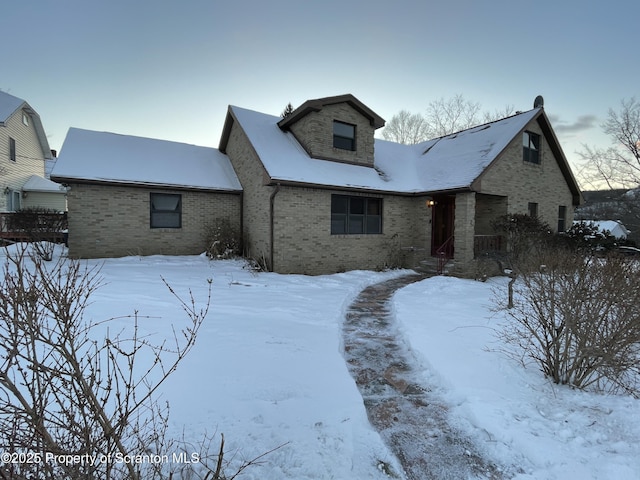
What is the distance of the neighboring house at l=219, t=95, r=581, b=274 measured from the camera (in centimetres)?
1140

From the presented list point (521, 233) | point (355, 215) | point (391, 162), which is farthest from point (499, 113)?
point (355, 215)

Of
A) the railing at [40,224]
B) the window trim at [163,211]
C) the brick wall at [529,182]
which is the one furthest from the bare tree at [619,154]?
the railing at [40,224]

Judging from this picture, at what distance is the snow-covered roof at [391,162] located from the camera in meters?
11.7

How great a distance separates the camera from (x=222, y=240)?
12.9m

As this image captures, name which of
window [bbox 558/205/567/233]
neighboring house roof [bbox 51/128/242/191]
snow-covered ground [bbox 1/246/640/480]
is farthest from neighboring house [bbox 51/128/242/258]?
window [bbox 558/205/567/233]

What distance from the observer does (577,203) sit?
16.5 metres

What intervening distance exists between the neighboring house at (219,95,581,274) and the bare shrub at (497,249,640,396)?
819 cm

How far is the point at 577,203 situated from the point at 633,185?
8.86m

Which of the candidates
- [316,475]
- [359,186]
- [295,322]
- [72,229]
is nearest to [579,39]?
[359,186]

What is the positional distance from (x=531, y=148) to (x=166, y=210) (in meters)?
17.2

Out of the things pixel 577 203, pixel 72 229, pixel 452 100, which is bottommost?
pixel 72 229

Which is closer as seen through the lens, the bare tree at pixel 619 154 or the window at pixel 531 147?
the window at pixel 531 147

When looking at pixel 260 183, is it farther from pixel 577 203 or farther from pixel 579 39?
pixel 577 203

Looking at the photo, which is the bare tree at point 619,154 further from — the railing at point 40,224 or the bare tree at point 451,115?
the railing at point 40,224
